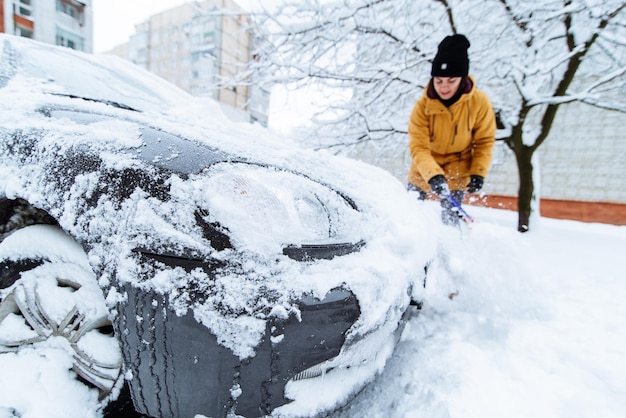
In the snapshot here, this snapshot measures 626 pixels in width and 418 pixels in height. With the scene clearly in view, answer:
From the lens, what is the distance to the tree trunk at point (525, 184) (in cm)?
473

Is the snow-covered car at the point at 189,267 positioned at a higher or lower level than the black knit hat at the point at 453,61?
lower

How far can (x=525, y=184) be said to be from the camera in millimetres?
4820

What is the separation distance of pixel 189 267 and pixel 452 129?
2.54 metres

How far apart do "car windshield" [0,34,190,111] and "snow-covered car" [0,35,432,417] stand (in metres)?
0.32

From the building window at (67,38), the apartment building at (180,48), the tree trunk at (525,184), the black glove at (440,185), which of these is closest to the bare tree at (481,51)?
the tree trunk at (525,184)

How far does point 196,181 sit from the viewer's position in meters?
0.91

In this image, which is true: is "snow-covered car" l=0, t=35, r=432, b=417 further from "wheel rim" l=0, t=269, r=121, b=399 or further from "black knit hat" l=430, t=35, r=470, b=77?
"black knit hat" l=430, t=35, r=470, b=77

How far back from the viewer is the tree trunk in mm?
4734

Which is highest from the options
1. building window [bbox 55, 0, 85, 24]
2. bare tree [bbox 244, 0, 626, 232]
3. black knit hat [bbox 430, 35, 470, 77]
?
building window [bbox 55, 0, 85, 24]

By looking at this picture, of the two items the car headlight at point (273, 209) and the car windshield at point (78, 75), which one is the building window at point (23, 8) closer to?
the car windshield at point (78, 75)

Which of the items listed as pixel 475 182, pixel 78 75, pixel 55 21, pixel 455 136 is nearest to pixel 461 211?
pixel 475 182

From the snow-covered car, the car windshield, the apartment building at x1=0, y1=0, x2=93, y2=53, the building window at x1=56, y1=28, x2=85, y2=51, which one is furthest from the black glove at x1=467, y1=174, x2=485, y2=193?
the building window at x1=56, y1=28, x2=85, y2=51

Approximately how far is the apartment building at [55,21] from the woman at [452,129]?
930cm

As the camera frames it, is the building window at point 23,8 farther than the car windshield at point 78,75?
Yes
